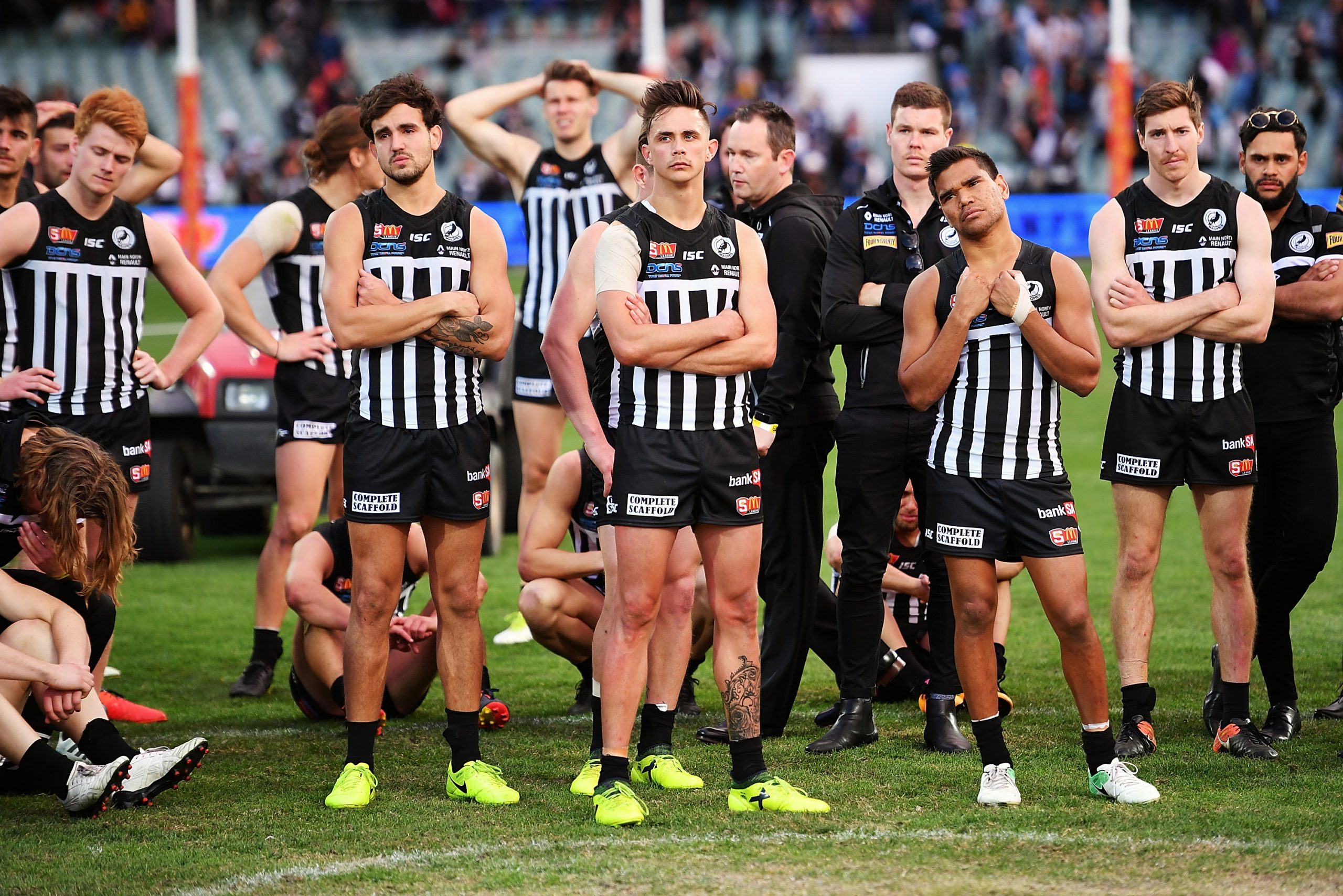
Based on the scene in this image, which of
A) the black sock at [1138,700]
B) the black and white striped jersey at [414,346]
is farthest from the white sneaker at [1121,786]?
the black and white striped jersey at [414,346]

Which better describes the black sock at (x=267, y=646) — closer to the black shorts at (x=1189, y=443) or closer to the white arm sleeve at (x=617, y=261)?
the white arm sleeve at (x=617, y=261)

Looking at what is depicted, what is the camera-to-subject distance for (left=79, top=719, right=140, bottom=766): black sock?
5.41 metres

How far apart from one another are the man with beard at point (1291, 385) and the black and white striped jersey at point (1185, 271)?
39 cm

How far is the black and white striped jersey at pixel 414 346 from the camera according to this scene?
18.1 ft

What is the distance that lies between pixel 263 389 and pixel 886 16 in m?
25.8

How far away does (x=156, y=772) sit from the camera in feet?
17.6

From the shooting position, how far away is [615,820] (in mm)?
5008

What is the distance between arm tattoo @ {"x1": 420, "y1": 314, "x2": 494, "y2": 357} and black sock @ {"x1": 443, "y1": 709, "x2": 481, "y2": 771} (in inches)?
50.1

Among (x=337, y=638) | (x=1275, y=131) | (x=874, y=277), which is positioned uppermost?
(x=1275, y=131)

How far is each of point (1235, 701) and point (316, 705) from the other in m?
3.71

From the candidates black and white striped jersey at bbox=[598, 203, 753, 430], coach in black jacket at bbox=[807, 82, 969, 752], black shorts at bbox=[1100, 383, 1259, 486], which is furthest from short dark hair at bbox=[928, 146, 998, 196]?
black shorts at bbox=[1100, 383, 1259, 486]

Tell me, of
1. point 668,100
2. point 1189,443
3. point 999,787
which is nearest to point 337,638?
point 668,100

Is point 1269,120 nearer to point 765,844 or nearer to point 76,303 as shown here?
point 765,844

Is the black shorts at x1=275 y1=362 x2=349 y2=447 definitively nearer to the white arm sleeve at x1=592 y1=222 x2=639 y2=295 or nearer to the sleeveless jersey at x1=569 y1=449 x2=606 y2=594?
the sleeveless jersey at x1=569 y1=449 x2=606 y2=594
